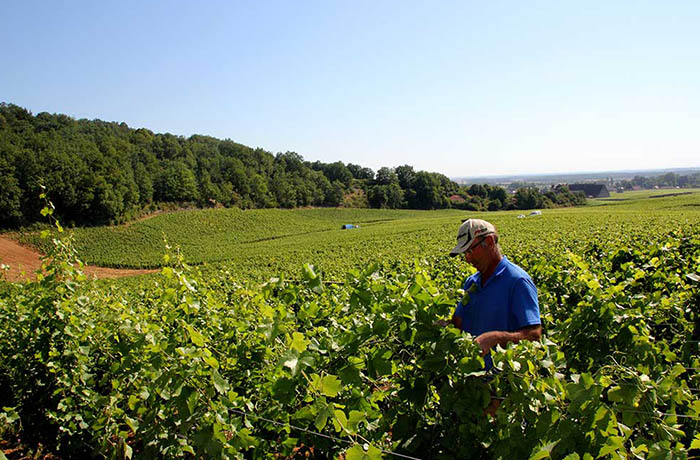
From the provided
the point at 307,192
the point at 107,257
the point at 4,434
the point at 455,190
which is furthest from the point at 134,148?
the point at 4,434

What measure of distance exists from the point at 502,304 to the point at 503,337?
439 millimetres

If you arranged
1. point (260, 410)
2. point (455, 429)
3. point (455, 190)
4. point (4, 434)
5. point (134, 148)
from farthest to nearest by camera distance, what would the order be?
1. point (455, 190)
2. point (134, 148)
3. point (4, 434)
4. point (260, 410)
5. point (455, 429)

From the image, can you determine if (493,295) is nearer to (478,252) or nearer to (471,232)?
(478,252)

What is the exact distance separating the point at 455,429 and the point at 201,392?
132 centimetres

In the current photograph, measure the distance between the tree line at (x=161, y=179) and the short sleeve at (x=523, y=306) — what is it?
1701 inches

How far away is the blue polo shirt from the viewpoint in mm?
2658

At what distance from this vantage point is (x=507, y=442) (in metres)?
1.74

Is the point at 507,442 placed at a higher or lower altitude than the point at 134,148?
lower

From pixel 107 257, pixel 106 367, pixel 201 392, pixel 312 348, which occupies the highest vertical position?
pixel 312 348

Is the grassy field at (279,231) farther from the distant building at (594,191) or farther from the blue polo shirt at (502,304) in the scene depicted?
the distant building at (594,191)

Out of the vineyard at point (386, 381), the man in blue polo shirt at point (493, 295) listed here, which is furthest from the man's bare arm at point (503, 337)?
the vineyard at point (386, 381)

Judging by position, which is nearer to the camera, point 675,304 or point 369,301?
point 369,301

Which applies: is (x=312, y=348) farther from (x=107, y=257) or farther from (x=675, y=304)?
(x=107, y=257)

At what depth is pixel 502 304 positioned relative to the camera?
2.74m
